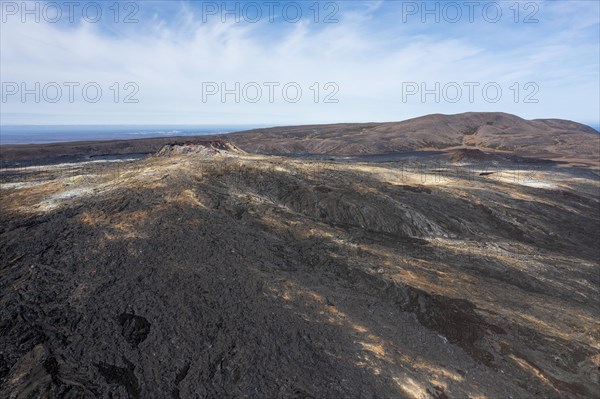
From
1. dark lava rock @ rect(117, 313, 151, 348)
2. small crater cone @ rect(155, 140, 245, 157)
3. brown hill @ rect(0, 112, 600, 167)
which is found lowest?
dark lava rock @ rect(117, 313, 151, 348)

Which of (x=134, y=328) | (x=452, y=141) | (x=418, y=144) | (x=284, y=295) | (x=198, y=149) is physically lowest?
(x=134, y=328)

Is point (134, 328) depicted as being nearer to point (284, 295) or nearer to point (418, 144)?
point (284, 295)

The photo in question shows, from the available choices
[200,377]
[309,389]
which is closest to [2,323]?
[200,377]

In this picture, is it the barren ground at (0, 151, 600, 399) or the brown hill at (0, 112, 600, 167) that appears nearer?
the barren ground at (0, 151, 600, 399)

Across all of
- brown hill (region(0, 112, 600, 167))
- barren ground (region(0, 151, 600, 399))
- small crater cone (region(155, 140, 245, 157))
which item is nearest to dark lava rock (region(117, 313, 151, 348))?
barren ground (region(0, 151, 600, 399))

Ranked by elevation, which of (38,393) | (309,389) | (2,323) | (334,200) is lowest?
(309,389)

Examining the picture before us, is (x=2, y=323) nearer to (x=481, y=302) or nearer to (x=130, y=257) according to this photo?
(x=130, y=257)

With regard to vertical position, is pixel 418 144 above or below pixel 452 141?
below

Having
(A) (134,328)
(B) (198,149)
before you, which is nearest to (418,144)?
(B) (198,149)

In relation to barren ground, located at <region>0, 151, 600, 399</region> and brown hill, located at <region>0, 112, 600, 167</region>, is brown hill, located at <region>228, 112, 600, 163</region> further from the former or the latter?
barren ground, located at <region>0, 151, 600, 399</region>

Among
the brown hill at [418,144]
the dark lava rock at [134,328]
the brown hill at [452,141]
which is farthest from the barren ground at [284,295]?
the brown hill at [452,141]

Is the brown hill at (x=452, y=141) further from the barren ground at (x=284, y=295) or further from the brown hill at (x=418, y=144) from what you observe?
the barren ground at (x=284, y=295)
